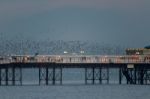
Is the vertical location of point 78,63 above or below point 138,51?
below

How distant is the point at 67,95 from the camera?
112812 mm

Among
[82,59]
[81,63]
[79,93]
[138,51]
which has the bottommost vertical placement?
[79,93]

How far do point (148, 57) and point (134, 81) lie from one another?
394 cm

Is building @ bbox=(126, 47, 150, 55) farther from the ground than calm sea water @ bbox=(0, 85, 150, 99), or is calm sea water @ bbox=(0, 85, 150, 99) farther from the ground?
building @ bbox=(126, 47, 150, 55)

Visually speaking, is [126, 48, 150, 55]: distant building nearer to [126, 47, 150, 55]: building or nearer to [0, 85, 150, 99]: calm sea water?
[126, 47, 150, 55]: building

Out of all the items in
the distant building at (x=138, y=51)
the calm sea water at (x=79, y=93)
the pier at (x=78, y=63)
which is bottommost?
the calm sea water at (x=79, y=93)

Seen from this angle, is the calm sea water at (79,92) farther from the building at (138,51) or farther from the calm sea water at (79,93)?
the building at (138,51)

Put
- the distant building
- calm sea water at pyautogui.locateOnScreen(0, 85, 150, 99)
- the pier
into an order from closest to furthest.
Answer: calm sea water at pyautogui.locateOnScreen(0, 85, 150, 99) → the pier → the distant building

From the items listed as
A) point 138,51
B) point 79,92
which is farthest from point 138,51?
point 79,92

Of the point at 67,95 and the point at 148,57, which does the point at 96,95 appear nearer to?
the point at 67,95

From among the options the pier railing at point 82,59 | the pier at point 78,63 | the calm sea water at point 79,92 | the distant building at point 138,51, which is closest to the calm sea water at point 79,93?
the calm sea water at point 79,92

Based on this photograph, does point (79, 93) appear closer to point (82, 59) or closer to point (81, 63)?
point (81, 63)

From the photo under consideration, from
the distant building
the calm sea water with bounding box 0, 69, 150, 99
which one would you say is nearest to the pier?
the calm sea water with bounding box 0, 69, 150, 99

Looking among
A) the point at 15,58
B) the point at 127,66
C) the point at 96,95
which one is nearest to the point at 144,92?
the point at 96,95
